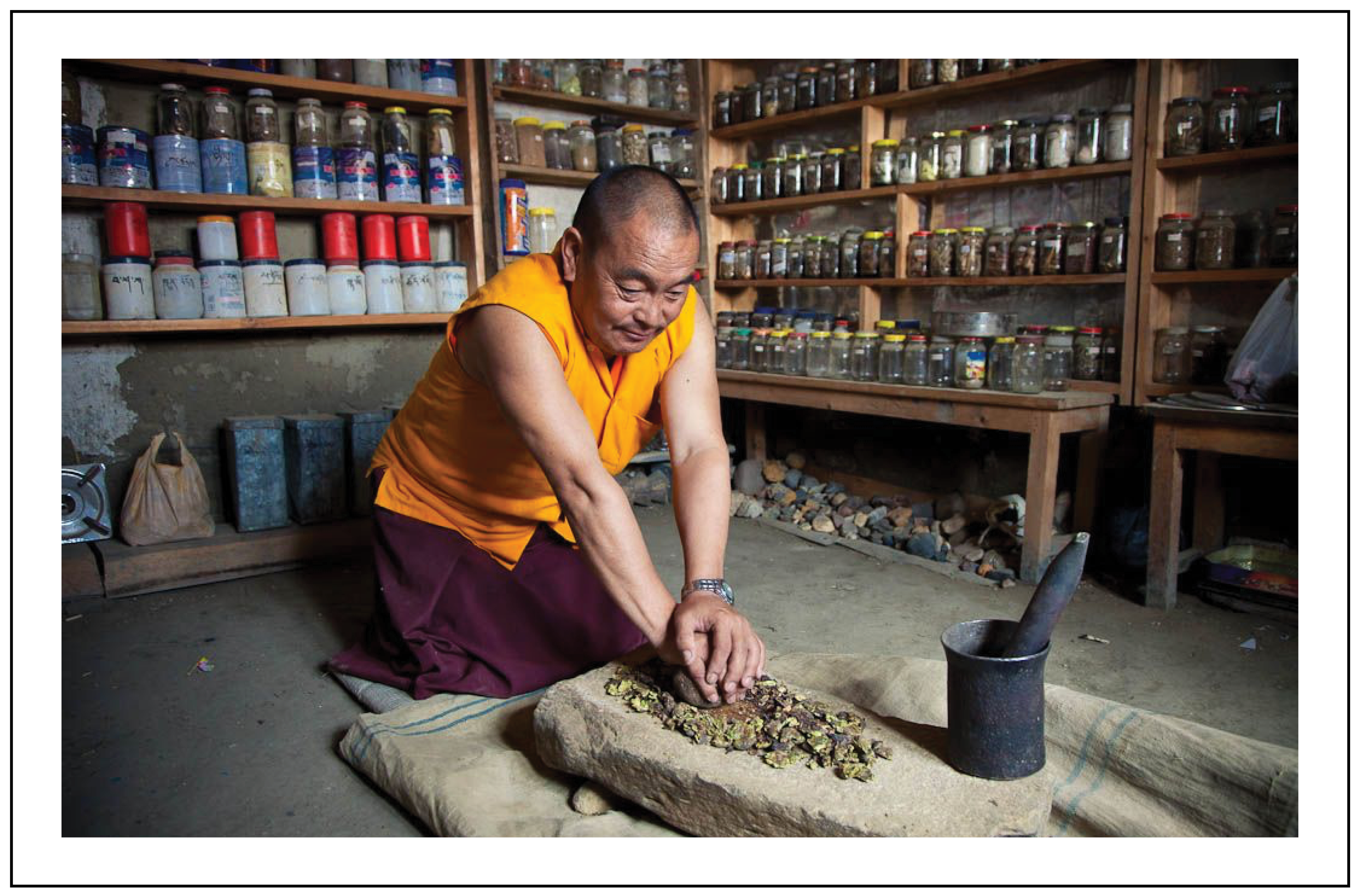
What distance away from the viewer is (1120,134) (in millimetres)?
3203

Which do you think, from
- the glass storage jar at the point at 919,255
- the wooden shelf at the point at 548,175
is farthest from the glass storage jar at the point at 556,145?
the glass storage jar at the point at 919,255

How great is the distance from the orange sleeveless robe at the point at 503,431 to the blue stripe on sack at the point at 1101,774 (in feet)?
3.56

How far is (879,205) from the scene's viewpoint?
4219 mm

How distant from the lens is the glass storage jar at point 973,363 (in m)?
3.29

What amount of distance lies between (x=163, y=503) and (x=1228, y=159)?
371cm

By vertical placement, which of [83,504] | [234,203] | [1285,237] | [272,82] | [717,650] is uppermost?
[272,82]

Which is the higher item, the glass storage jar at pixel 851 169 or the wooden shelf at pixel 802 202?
the glass storage jar at pixel 851 169

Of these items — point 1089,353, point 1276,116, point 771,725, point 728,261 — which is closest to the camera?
point 771,725

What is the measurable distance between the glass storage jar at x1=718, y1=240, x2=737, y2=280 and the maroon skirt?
9.41ft

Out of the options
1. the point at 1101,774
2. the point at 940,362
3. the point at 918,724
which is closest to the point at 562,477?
the point at 918,724

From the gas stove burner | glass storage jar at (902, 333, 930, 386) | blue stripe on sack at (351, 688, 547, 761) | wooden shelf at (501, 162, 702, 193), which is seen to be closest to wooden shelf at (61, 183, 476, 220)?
wooden shelf at (501, 162, 702, 193)

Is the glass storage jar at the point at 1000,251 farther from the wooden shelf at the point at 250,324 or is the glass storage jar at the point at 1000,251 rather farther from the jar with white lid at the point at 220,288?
the jar with white lid at the point at 220,288

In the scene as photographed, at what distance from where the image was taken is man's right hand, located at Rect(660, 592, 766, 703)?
4.78ft

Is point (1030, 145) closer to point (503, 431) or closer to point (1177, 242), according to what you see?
point (1177, 242)
